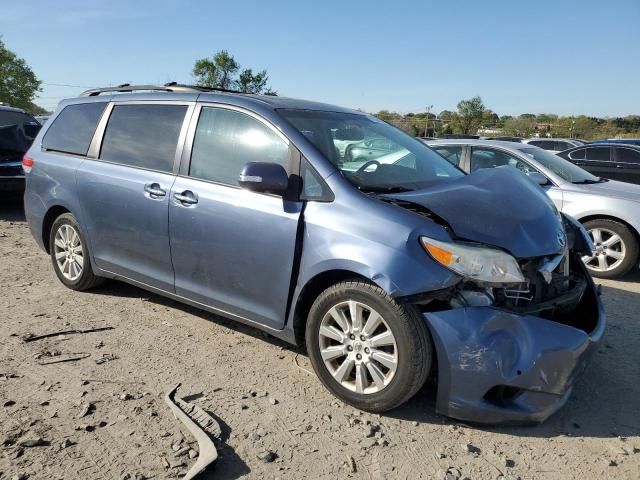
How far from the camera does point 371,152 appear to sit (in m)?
3.82

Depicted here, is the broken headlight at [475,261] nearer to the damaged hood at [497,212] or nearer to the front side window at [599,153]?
the damaged hood at [497,212]

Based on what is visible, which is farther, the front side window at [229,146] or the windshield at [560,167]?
the windshield at [560,167]

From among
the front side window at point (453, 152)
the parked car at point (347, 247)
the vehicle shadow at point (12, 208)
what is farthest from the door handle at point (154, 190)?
the vehicle shadow at point (12, 208)

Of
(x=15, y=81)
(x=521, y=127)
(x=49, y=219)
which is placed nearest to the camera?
(x=49, y=219)

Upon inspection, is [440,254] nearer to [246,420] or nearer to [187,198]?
[246,420]

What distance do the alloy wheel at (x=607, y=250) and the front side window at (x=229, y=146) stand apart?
4.41 metres

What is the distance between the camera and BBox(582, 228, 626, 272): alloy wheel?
6152mm

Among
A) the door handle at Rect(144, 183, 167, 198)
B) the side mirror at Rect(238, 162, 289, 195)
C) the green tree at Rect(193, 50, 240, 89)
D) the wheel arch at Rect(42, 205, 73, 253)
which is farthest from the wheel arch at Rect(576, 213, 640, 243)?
the green tree at Rect(193, 50, 240, 89)

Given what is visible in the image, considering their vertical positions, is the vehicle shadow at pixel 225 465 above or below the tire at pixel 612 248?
below

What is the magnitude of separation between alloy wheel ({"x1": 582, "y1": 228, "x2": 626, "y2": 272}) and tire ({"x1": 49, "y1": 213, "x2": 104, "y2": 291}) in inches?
210

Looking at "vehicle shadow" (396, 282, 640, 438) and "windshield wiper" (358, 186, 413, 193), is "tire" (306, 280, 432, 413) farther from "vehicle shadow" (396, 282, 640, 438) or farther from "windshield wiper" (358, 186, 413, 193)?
"windshield wiper" (358, 186, 413, 193)

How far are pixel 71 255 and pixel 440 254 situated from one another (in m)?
3.58

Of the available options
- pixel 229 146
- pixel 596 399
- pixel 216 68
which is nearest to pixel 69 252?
pixel 229 146

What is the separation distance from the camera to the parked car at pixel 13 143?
8.46 meters
